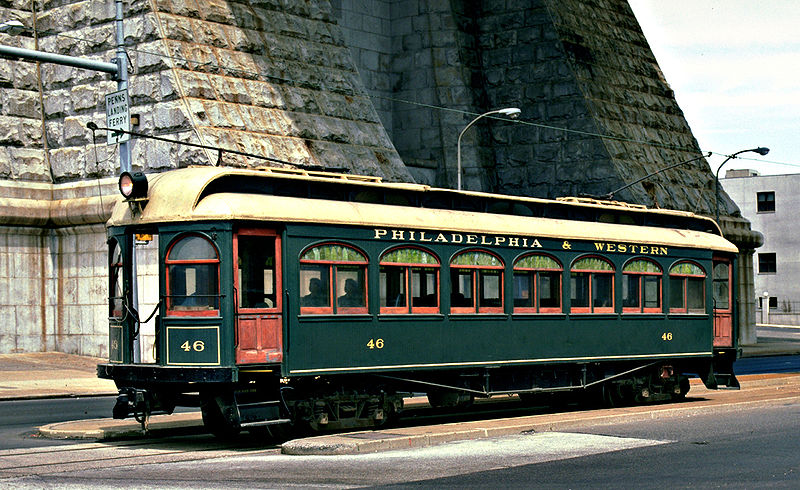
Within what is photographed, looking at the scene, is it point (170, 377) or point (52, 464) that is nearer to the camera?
point (52, 464)

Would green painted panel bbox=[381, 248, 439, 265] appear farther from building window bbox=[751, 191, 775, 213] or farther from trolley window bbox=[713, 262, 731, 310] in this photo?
building window bbox=[751, 191, 775, 213]

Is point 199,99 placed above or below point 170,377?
above

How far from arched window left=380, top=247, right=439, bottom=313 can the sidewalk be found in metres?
11.1

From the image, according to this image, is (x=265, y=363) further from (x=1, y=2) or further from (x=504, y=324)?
(x=1, y=2)

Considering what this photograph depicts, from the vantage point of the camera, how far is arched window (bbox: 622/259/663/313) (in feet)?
69.4

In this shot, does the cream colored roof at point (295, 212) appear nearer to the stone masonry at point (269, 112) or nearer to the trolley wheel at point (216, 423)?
the trolley wheel at point (216, 423)

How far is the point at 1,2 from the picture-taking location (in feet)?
114

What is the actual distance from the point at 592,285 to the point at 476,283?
2.91m

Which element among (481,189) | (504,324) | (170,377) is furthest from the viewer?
(481,189)

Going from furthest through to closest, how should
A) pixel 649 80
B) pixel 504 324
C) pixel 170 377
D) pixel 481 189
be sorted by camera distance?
pixel 649 80
pixel 481 189
pixel 504 324
pixel 170 377

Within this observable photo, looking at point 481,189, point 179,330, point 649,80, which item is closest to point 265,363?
point 179,330

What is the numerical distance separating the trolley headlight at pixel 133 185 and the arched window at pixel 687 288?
10.4 m

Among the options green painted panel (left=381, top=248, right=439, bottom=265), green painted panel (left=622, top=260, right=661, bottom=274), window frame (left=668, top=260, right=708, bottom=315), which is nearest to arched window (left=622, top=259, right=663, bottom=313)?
green painted panel (left=622, top=260, right=661, bottom=274)

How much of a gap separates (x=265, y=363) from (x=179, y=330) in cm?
121
